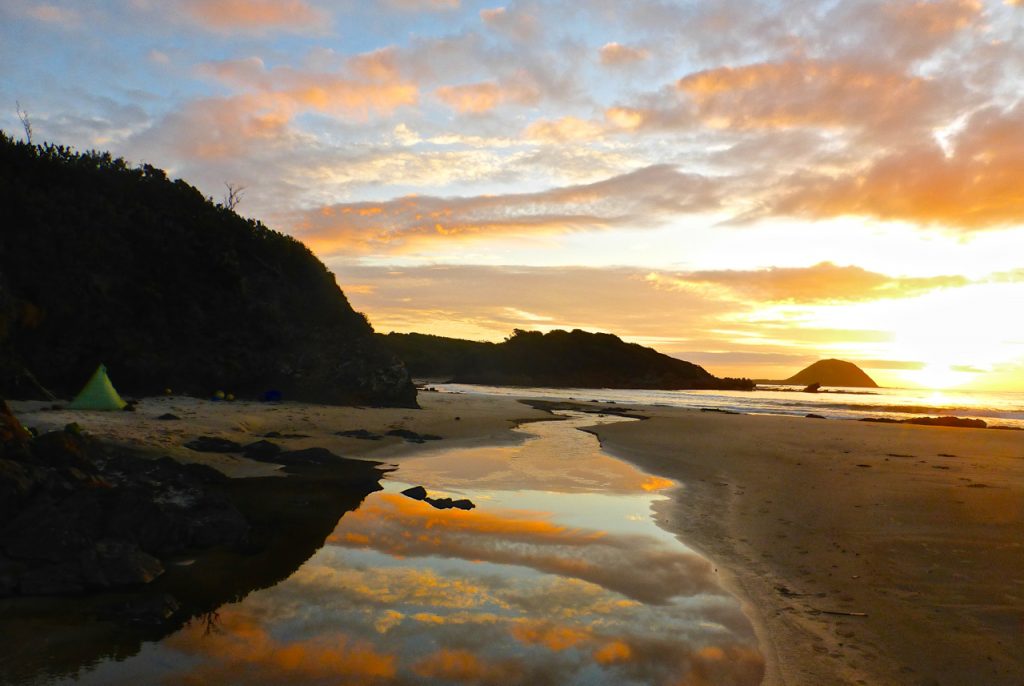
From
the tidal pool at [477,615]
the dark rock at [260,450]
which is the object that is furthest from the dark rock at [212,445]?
the tidal pool at [477,615]

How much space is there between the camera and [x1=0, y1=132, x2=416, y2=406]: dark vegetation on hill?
19.5 m

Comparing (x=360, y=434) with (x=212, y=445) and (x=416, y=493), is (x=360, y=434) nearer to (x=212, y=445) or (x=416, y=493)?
(x=212, y=445)

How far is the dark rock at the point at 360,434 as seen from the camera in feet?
58.6

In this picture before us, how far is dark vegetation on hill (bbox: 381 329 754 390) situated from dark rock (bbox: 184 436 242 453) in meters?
81.4

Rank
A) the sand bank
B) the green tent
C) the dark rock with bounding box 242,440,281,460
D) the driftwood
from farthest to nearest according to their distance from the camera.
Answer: the green tent → the dark rock with bounding box 242,440,281,460 → the driftwood → the sand bank

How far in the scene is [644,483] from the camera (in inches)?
490

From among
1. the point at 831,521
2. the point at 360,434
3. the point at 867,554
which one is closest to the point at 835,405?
the point at 360,434

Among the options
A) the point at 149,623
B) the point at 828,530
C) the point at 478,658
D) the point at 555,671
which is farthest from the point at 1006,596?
the point at 149,623

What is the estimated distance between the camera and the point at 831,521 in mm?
8844

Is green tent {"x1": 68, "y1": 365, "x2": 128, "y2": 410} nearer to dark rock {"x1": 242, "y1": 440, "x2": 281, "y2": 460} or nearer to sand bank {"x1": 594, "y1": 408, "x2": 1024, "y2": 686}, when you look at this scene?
dark rock {"x1": 242, "y1": 440, "x2": 281, "y2": 460}

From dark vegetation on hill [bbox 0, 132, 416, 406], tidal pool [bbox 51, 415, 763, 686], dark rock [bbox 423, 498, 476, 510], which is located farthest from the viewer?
dark vegetation on hill [bbox 0, 132, 416, 406]

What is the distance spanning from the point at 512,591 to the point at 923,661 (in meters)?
3.48

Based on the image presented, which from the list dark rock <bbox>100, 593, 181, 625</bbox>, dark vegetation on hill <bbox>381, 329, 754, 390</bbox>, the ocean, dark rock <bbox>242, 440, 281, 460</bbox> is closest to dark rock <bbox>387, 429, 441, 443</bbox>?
dark rock <bbox>242, 440, 281, 460</bbox>

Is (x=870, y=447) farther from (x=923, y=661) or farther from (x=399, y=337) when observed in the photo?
(x=399, y=337)
